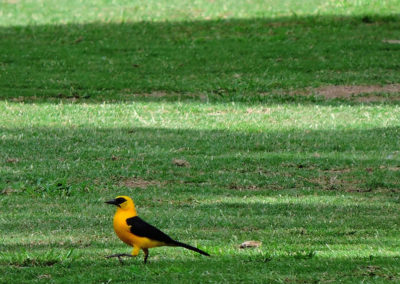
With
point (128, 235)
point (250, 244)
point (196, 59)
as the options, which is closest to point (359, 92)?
point (196, 59)

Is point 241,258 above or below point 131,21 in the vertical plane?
below

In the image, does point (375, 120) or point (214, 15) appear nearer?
point (375, 120)

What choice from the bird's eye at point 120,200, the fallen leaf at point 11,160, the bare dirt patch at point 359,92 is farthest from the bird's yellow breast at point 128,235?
the bare dirt patch at point 359,92

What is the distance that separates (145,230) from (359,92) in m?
15.3

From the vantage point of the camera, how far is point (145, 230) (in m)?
8.46

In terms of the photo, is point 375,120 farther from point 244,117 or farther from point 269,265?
point 269,265

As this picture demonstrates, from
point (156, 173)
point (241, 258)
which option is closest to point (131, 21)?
point (156, 173)

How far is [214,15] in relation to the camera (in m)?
31.9

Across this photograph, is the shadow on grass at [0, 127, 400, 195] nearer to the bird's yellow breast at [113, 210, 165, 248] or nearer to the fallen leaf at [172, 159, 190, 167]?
the fallen leaf at [172, 159, 190, 167]

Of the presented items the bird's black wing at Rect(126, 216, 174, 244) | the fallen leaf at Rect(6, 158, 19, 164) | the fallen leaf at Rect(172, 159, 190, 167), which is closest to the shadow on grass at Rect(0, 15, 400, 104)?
the fallen leaf at Rect(6, 158, 19, 164)

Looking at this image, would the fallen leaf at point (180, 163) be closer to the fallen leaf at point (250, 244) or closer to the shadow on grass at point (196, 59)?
the fallen leaf at point (250, 244)

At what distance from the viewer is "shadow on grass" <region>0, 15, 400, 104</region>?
23172 mm

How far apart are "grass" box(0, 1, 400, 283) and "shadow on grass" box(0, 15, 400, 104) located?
66mm

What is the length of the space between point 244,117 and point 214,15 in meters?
12.6
